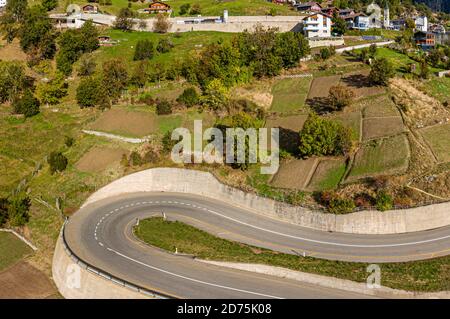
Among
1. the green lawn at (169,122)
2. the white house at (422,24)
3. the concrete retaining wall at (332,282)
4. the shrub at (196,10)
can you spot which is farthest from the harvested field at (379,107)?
the white house at (422,24)

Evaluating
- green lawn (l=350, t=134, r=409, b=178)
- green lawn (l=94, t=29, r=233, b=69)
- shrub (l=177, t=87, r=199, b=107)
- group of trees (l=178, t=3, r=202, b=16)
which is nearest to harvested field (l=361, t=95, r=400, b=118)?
green lawn (l=350, t=134, r=409, b=178)

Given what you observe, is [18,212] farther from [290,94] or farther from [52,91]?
[290,94]

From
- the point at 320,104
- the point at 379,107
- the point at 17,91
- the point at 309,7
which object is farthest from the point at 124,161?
the point at 309,7

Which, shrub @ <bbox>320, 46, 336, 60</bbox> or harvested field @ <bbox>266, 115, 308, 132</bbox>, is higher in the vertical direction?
shrub @ <bbox>320, 46, 336, 60</bbox>

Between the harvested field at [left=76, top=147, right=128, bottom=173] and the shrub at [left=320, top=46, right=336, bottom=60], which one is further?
the shrub at [left=320, top=46, right=336, bottom=60]

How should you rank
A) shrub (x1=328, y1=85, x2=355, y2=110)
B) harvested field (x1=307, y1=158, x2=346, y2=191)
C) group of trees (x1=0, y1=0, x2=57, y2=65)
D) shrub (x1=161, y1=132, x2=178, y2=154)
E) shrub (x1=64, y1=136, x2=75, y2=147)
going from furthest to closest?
group of trees (x1=0, y1=0, x2=57, y2=65) < shrub (x1=328, y1=85, x2=355, y2=110) < shrub (x1=64, y1=136, x2=75, y2=147) < shrub (x1=161, y1=132, x2=178, y2=154) < harvested field (x1=307, y1=158, x2=346, y2=191)

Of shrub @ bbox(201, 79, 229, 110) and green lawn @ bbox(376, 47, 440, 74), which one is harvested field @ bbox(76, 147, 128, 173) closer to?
shrub @ bbox(201, 79, 229, 110)
